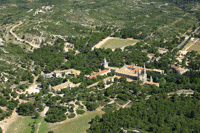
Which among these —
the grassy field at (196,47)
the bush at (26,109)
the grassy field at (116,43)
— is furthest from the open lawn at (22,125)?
the grassy field at (196,47)

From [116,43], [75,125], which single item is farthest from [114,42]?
[75,125]

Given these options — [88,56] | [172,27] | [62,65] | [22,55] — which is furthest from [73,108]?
[172,27]

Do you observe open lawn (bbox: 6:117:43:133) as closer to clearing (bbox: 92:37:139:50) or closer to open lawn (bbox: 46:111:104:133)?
open lawn (bbox: 46:111:104:133)

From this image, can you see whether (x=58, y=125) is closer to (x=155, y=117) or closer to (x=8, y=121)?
(x=8, y=121)

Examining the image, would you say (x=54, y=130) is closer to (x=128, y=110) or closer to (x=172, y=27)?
(x=128, y=110)

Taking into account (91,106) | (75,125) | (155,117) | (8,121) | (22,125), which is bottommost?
(8,121)

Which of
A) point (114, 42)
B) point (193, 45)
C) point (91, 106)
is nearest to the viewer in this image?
point (91, 106)

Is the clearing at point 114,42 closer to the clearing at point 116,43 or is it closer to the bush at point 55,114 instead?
the clearing at point 116,43

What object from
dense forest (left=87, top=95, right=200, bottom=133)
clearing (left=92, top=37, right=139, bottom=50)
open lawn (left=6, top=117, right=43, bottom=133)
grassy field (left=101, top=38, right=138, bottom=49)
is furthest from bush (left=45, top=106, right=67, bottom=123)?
grassy field (left=101, top=38, right=138, bottom=49)

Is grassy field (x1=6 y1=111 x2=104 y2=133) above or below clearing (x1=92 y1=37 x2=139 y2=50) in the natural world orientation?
above
